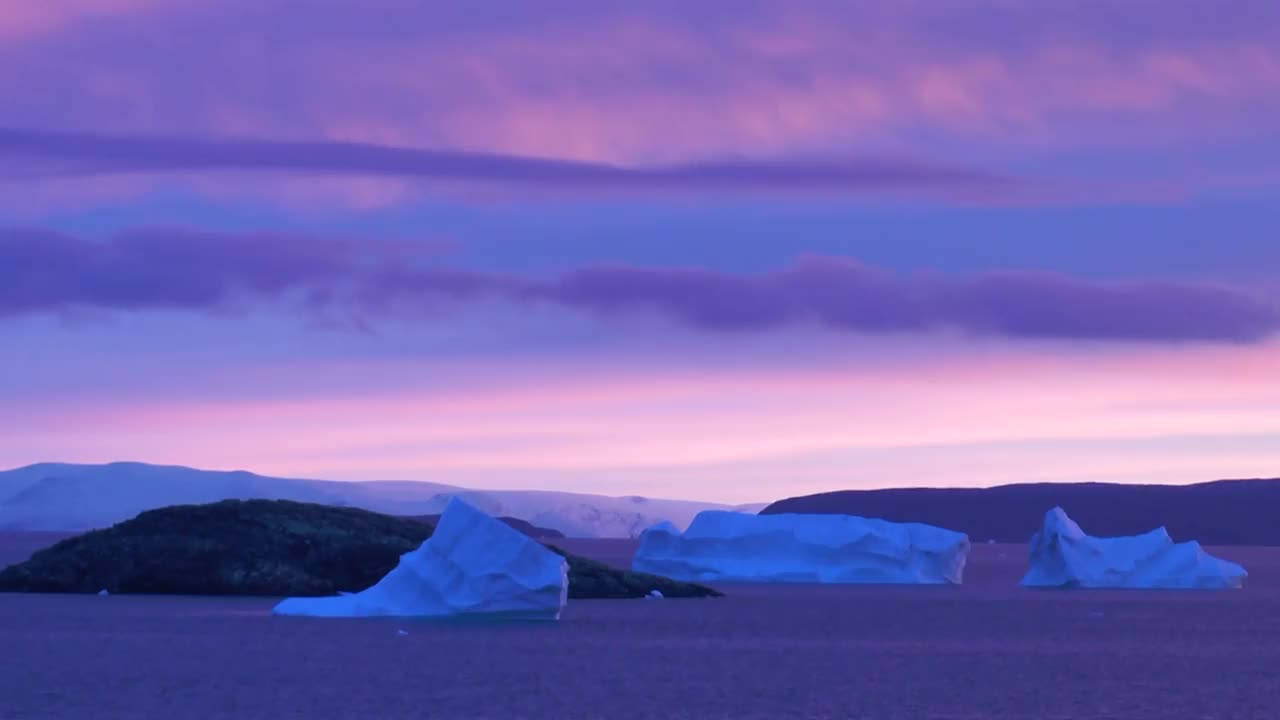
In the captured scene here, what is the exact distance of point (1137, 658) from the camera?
127 feet

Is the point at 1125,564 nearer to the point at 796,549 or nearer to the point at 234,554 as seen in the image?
the point at 796,549

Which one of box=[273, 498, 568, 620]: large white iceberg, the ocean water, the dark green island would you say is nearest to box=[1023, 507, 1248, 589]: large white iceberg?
the ocean water

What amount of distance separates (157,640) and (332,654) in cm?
457

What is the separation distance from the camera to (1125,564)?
66562mm

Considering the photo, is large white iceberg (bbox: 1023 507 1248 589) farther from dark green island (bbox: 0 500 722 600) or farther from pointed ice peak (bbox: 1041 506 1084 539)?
dark green island (bbox: 0 500 722 600)

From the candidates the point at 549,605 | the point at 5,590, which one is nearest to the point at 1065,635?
the point at 549,605

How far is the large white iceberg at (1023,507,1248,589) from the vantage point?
65.6m

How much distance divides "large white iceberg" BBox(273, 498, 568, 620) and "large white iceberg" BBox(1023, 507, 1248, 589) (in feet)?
83.5

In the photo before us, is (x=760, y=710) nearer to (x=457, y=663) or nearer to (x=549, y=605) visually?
(x=457, y=663)

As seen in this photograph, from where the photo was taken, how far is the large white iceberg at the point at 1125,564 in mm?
65562

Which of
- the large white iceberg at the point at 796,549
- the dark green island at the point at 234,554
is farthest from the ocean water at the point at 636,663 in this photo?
the large white iceberg at the point at 796,549

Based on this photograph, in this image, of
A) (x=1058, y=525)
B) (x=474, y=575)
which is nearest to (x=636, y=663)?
(x=474, y=575)

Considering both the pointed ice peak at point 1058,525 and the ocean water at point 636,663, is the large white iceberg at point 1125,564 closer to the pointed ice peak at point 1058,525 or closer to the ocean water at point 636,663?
the pointed ice peak at point 1058,525

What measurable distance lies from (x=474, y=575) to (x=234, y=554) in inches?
640
